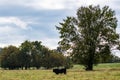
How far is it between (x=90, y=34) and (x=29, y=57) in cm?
5661

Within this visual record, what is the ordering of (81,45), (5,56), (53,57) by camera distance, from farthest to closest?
(53,57)
(5,56)
(81,45)

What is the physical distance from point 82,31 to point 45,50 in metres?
66.8

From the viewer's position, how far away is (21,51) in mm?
126750

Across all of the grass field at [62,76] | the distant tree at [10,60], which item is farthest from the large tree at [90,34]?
the distant tree at [10,60]

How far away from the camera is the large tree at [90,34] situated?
2827 inches

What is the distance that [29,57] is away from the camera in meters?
126

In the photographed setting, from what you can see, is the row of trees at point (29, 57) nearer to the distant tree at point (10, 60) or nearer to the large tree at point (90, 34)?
the distant tree at point (10, 60)

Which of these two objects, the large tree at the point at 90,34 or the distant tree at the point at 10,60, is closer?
the large tree at the point at 90,34

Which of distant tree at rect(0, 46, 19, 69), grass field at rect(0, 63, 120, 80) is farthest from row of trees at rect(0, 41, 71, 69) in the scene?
grass field at rect(0, 63, 120, 80)

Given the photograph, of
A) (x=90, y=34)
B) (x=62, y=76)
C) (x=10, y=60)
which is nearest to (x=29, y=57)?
(x=10, y=60)

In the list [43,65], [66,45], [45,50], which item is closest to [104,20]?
[66,45]

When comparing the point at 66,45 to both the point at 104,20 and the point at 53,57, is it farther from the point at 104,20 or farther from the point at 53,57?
the point at 53,57

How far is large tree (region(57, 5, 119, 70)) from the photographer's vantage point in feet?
236

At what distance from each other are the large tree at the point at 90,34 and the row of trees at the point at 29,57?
48518 millimetres
